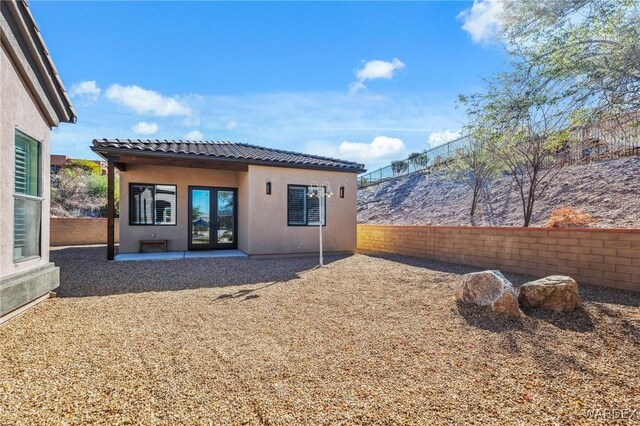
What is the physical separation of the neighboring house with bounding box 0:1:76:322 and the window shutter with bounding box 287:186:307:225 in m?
6.02

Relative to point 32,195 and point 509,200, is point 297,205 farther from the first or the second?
point 509,200

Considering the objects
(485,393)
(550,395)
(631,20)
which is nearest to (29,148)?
(485,393)

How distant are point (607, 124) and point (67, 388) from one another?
27.1 feet

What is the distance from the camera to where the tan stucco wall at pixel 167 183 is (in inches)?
383

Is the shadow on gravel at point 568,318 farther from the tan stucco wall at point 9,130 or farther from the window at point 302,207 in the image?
the window at point 302,207

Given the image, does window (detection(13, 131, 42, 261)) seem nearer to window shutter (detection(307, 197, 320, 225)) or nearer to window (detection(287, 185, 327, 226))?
window (detection(287, 185, 327, 226))

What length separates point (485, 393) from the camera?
7.44 feet

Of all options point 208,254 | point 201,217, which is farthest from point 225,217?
point 208,254

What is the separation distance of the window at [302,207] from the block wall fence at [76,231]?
28.0 ft

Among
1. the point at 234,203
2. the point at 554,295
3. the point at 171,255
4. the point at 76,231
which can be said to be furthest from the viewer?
the point at 76,231

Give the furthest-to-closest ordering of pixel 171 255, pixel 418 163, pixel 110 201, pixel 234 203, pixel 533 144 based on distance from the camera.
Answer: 1. pixel 418 163
2. pixel 234 203
3. pixel 171 255
4. pixel 533 144
5. pixel 110 201

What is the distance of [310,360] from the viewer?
2783 mm

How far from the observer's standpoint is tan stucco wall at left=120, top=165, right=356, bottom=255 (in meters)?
9.40

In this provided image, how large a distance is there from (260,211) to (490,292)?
674 centimetres
